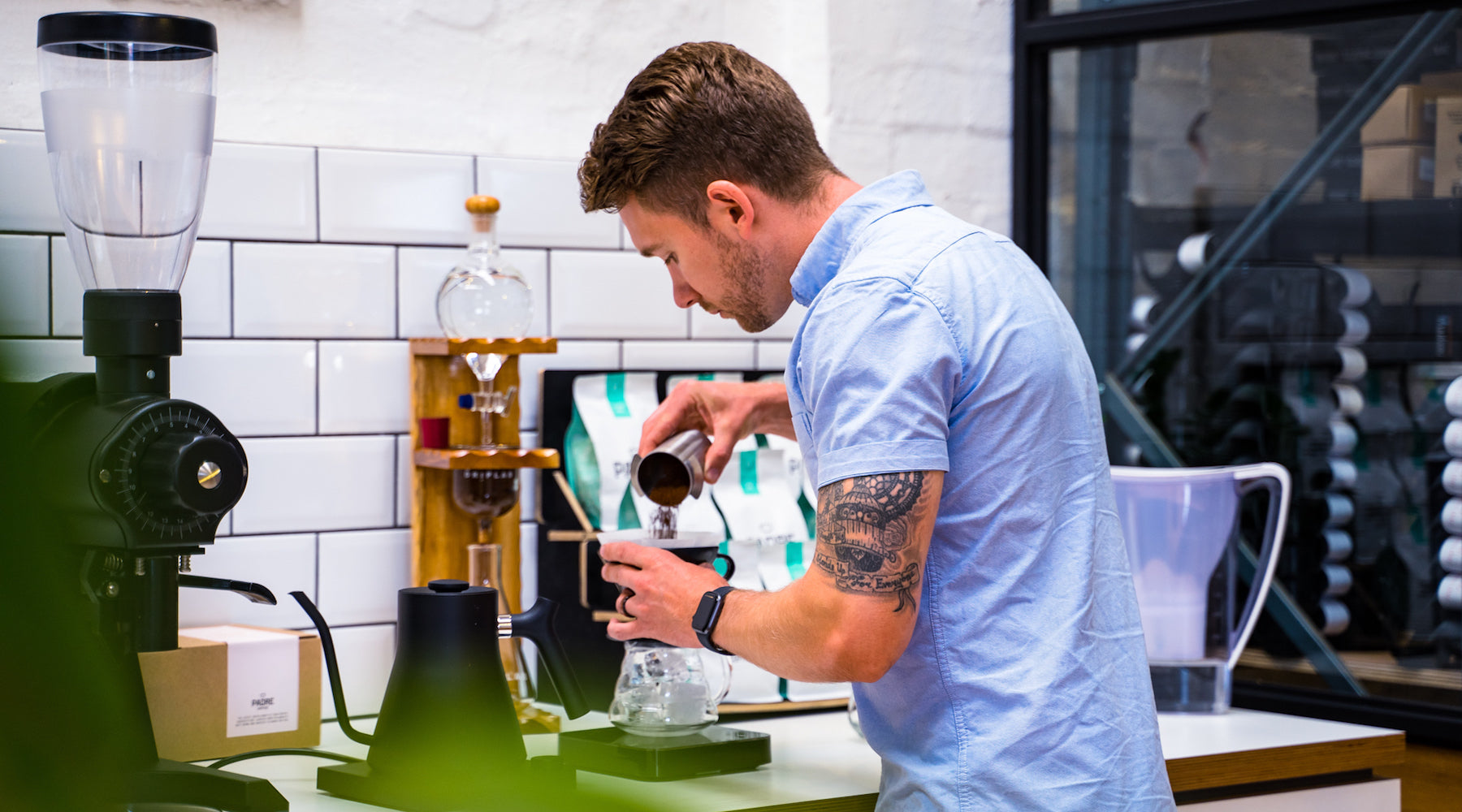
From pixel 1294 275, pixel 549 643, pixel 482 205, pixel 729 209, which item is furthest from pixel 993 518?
pixel 1294 275

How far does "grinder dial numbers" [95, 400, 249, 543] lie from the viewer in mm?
1115

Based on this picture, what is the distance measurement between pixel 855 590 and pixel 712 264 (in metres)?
0.36

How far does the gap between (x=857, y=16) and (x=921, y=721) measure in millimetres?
1200

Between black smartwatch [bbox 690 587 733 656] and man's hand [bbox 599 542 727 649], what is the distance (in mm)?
17

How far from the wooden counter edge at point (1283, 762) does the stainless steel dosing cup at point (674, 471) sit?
57cm

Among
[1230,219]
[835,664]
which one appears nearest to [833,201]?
[835,664]

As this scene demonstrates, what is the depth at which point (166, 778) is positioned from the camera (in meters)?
1.21

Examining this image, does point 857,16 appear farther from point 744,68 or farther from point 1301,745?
point 1301,745

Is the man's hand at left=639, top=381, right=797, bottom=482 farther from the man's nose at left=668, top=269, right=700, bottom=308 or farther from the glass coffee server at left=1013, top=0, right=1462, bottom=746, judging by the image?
the glass coffee server at left=1013, top=0, right=1462, bottom=746

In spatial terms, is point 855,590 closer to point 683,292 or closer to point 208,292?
point 683,292

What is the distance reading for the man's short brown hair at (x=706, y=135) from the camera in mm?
1198

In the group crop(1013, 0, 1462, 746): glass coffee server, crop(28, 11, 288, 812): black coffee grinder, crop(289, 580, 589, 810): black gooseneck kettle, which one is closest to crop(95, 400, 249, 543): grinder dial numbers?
crop(28, 11, 288, 812): black coffee grinder

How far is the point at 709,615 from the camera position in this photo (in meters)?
1.18

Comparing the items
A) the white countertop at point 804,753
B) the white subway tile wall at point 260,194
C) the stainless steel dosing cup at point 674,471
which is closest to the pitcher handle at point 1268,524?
the white countertop at point 804,753
